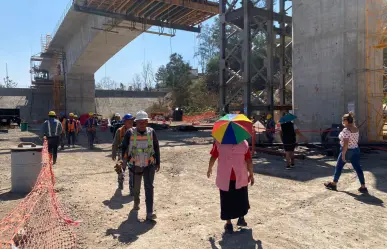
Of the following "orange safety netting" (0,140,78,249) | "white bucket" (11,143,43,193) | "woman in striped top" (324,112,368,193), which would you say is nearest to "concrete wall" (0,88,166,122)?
"white bucket" (11,143,43,193)

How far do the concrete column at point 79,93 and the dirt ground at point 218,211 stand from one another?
27.9 metres

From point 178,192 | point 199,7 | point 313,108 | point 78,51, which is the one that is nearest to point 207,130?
point 199,7

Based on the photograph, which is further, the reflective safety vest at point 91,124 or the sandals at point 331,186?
the reflective safety vest at point 91,124

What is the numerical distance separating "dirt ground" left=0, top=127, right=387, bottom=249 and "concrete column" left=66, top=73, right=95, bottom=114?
27.9m

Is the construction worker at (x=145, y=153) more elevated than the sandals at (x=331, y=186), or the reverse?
the construction worker at (x=145, y=153)

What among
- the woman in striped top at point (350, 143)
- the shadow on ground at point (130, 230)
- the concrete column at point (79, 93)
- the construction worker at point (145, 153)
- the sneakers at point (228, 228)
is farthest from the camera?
the concrete column at point (79, 93)

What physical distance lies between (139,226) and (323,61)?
37.3 ft

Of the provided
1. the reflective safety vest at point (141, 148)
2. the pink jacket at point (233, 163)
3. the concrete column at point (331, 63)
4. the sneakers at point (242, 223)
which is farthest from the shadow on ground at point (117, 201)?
the concrete column at point (331, 63)

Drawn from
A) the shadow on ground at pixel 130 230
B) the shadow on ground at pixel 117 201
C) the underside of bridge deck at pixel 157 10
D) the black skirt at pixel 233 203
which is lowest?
the shadow on ground at pixel 130 230

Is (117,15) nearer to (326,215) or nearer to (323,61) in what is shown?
(323,61)

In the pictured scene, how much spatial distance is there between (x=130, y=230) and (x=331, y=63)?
1137 cm

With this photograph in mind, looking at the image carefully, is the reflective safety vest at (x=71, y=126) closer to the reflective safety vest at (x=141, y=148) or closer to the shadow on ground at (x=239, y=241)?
the reflective safety vest at (x=141, y=148)

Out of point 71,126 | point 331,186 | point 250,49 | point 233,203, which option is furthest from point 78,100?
point 233,203

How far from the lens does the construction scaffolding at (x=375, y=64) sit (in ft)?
41.2
